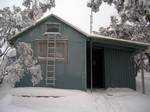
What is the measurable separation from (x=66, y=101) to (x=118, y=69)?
4.92 meters

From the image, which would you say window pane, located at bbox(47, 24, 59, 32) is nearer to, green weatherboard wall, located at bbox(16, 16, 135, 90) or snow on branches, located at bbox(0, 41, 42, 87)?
green weatherboard wall, located at bbox(16, 16, 135, 90)

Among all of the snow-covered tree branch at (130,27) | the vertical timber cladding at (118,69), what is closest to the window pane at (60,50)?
the snow-covered tree branch at (130,27)

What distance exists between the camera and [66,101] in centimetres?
930

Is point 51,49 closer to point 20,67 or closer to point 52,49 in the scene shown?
point 52,49

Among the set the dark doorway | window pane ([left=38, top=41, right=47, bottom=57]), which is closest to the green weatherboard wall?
window pane ([left=38, top=41, right=47, bottom=57])

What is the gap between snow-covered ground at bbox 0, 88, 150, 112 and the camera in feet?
27.7

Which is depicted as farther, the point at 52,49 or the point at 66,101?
the point at 52,49

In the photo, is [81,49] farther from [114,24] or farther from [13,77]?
[114,24]

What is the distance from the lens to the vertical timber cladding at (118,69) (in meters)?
12.8

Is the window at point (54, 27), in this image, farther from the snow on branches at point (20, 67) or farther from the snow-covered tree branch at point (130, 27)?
the snow on branches at point (20, 67)

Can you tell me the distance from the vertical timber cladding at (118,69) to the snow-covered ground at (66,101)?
67.5 inches

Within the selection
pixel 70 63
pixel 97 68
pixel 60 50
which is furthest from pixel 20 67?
pixel 97 68

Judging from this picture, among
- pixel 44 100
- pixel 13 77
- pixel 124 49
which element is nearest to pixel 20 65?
pixel 13 77

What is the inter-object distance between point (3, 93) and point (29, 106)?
3.24m
